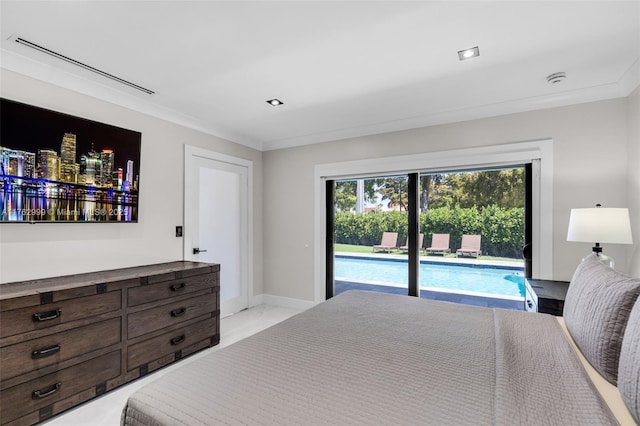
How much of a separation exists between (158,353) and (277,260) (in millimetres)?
2166

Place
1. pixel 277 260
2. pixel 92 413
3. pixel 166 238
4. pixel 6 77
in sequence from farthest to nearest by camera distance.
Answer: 1. pixel 277 260
2. pixel 166 238
3. pixel 6 77
4. pixel 92 413

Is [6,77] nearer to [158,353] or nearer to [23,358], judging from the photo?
[23,358]

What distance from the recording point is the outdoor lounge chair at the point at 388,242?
382 cm

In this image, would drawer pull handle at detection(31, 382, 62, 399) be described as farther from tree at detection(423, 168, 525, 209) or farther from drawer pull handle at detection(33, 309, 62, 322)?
tree at detection(423, 168, 525, 209)

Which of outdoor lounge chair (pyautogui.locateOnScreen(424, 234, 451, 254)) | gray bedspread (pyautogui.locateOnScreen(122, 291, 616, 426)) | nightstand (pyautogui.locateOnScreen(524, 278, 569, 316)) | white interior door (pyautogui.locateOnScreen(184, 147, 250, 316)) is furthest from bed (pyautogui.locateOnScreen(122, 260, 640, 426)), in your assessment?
white interior door (pyautogui.locateOnScreen(184, 147, 250, 316))

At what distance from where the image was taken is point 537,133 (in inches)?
116

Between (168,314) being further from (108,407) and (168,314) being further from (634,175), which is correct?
(634,175)

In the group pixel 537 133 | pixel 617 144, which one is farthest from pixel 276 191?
pixel 617 144

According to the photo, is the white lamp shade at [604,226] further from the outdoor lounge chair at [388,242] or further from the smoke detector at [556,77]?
the outdoor lounge chair at [388,242]

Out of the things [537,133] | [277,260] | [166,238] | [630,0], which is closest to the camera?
[630,0]

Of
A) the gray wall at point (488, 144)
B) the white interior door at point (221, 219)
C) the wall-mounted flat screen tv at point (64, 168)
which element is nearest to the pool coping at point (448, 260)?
the gray wall at point (488, 144)

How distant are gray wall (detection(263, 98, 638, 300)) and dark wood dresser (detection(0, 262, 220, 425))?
168 cm

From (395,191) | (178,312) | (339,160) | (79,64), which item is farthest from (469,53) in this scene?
(178,312)

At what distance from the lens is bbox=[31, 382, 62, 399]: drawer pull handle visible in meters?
1.85
